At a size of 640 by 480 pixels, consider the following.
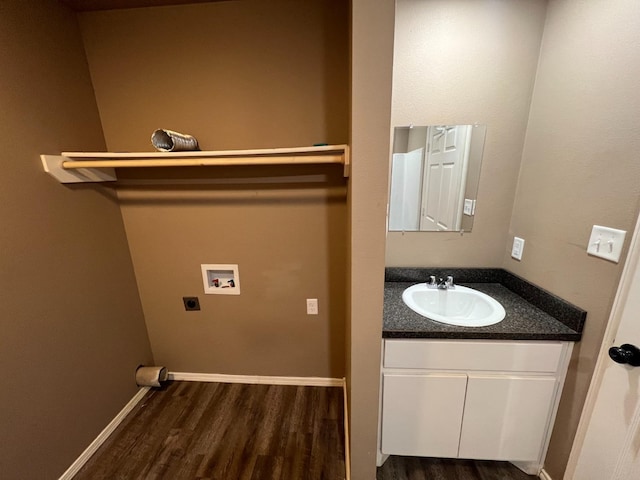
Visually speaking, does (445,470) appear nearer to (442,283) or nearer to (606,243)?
(442,283)

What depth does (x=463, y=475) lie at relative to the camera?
1.32 m

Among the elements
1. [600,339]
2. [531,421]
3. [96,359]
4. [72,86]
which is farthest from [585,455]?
[72,86]

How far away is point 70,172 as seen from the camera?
130 centimetres

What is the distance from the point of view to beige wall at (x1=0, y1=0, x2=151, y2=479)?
109cm

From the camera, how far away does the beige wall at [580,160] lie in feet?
2.97

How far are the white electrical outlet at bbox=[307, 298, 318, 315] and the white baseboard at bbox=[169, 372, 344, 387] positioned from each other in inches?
22.2

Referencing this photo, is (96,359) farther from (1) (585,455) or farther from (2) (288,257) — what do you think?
(1) (585,455)

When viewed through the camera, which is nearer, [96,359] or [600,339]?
[600,339]

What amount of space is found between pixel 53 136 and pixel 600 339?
8.70ft

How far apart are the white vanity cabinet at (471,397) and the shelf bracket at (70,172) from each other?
181cm

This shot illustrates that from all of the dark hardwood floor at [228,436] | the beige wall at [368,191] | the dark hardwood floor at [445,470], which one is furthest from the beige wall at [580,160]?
the dark hardwood floor at [228,436]

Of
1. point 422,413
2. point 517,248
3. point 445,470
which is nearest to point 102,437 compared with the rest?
point 422,413

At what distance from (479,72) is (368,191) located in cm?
110

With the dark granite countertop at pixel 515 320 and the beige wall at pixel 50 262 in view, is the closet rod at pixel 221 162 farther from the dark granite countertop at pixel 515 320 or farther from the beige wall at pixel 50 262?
the dark granite countertop at pixel 515 320
